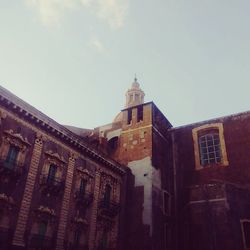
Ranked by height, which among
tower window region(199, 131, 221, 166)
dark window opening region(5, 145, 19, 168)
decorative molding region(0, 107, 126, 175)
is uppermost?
tower window region(199, 131, 221, 166)

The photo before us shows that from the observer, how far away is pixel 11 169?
13797 mm

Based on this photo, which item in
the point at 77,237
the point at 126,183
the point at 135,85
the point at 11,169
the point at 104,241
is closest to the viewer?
the point at 11,169

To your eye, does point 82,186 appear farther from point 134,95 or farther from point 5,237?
point 134,95

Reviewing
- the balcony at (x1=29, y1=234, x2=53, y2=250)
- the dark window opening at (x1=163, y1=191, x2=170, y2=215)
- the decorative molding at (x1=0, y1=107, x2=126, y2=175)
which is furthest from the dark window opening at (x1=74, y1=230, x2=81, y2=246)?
the dark window opening at (x1=163, y1=191, x2=170, y2=215)

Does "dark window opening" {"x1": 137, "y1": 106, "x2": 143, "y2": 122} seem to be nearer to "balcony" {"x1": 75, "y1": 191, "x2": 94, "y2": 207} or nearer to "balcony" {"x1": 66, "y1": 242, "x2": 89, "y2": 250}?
"balcony" {"x1": 75, "y1": 191, "x2": 94, "y2": 207}

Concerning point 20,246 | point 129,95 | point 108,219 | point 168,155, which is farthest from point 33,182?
point 129,95

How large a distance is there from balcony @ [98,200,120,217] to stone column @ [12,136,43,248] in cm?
555

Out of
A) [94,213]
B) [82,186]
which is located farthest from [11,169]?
[94,213]

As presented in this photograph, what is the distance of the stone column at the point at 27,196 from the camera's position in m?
13.6

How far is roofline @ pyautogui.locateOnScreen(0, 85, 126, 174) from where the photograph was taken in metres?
14.6

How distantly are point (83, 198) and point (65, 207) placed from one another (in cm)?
148

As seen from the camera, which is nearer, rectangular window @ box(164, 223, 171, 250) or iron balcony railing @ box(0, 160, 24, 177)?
iron balcony railing @ box(0, 160, 24, 177)

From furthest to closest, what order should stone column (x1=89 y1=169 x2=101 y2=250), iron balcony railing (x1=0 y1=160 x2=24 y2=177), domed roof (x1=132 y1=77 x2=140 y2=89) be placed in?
domed roof (x1=132 y1=77 x2=140 y2=89) < stone column (x1=89 y1=169 x2=101 y2=250) < iron balcony railing (x1=0 y1=160 x2=24 y2=177)

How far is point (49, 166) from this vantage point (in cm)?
1622
